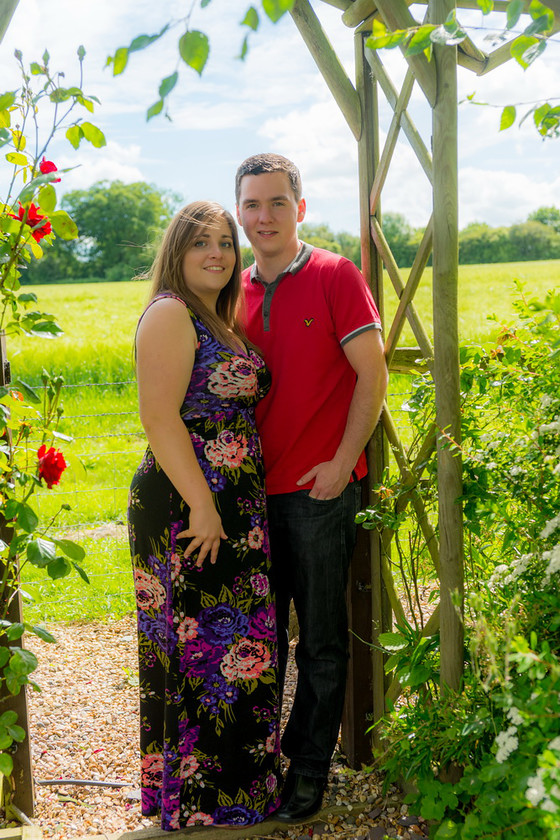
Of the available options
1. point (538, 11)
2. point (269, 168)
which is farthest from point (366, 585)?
point (538, 11)

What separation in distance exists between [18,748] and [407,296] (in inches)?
71.8

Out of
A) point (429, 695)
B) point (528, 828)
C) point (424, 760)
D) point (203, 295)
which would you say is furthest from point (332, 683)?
point (203, 295)

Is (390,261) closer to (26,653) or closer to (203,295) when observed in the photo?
(203,295)

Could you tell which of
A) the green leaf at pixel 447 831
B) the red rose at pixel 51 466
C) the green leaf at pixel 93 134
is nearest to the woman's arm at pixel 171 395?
the red rose at pixel 51 466

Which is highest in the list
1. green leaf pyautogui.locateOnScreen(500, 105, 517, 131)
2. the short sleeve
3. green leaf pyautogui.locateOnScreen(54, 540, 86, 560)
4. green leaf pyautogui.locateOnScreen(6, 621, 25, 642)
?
green leaf pyautogui.locateOnScreen(500, 105, 517, 131)

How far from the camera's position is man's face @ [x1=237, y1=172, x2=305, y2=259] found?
2.35m

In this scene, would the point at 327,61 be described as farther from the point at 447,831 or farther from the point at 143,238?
the point at 143,238

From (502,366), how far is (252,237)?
904mm

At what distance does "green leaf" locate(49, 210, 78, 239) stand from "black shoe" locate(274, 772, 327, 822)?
174 centimetres

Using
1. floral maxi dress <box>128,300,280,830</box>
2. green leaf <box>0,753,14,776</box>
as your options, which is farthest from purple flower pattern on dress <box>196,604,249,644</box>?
green leaf <box>0,753,14,776</box>

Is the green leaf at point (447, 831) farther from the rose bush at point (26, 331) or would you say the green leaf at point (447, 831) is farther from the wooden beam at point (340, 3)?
the wooden beam at point (340, 3)

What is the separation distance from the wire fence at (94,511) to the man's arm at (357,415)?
1.42 ft

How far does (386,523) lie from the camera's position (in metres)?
2.21

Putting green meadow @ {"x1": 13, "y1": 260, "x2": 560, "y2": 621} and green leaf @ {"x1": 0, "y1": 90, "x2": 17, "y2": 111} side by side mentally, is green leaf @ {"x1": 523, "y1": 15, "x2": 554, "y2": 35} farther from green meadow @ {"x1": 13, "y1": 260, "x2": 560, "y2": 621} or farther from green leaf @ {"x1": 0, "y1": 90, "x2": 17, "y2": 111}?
green leaf @ {"x1": 0, "y1": 90, "x2": 17, "y2": 111}
